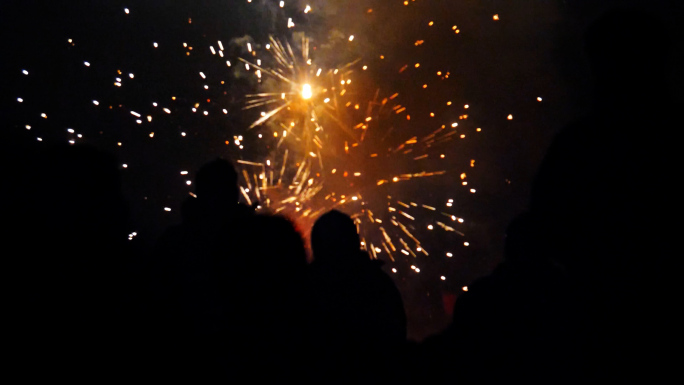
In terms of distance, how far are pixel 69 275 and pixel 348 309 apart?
0.91 m

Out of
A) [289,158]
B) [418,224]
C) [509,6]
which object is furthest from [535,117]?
[289,158]

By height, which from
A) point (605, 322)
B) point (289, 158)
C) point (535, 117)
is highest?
point (289, 158)

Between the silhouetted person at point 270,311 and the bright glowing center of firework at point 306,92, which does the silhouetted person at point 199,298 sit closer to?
the silhouetted person at point 270,311

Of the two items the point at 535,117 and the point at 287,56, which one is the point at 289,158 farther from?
the point at 535,117

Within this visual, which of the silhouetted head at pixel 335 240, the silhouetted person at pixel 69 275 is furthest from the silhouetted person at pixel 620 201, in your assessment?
the silhouetted person at pixel 69 275

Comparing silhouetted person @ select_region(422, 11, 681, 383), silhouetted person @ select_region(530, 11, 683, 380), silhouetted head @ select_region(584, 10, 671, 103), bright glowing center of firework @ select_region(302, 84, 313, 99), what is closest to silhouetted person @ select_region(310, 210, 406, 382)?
silhouetted person @ select_region(422, 11, 681, 383)

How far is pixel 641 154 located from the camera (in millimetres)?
1365

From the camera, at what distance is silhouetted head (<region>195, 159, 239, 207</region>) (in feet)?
6.91

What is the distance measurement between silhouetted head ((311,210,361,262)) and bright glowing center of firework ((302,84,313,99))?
2.72 m

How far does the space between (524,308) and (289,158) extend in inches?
137

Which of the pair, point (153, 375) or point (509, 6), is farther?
point (509, 6)

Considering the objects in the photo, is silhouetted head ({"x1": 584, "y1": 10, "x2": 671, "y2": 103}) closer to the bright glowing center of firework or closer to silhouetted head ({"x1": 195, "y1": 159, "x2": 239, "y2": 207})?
silhouetted head ({"x1": 195, "y1": 159, "x2": 239, "y2": 207})

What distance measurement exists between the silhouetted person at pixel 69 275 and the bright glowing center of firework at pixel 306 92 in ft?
10.5

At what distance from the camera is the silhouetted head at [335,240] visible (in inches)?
77.9
